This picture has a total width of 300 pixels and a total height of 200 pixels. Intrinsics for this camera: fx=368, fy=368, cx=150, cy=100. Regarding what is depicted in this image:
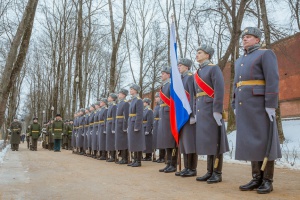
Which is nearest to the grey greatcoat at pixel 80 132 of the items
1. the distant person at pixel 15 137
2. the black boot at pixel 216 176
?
the distant person at pixel 15 137

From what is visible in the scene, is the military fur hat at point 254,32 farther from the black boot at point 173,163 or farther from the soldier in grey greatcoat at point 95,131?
the soldier in grey greatcoat at point 95,131

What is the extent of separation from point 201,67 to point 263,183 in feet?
7.42

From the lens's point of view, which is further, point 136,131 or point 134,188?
point 136,131

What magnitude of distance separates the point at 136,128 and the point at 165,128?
148 centimetres

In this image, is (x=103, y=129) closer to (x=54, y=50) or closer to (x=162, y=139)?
(x=162, y=139)

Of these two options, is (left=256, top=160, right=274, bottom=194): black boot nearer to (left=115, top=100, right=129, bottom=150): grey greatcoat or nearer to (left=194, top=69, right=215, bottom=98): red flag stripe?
(left=194, top=69, right=215, bottom=98): red flag stripe

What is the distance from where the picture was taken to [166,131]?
7672mm

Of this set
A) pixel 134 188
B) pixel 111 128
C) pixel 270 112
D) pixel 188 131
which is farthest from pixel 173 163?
pixel 111 128

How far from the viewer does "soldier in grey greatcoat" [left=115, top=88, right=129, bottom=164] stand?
32.6ft

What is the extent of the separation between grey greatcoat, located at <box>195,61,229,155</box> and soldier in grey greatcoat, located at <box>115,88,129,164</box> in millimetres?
4252

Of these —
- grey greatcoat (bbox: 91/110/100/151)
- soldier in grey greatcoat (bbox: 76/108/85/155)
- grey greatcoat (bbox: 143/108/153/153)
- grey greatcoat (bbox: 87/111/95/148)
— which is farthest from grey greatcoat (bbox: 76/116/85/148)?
grey greatcoat (bbox: 143/108/153/153)

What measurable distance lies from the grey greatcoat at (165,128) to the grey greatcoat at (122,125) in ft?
7.45

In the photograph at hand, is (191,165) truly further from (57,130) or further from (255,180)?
(57,130)

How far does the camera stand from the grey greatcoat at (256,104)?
4732 millimetres
